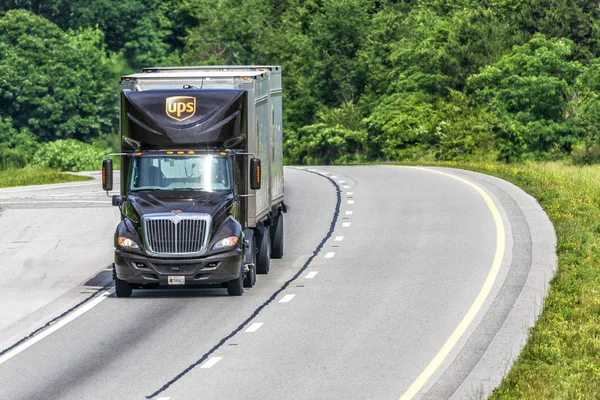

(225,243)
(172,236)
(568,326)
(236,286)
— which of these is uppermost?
(172,236)

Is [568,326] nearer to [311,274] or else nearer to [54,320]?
[311,274]

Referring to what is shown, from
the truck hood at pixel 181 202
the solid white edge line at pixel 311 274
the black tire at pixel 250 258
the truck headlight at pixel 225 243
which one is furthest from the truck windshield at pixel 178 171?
the solid white edge line at pixel 311 274

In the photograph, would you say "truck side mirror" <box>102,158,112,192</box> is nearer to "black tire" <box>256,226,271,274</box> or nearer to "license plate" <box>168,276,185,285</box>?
"license plate" <box>168,276,185,285</box>

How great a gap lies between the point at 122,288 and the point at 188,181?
2.09 m

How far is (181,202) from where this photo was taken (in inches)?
831

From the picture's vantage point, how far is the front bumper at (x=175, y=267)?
20500 mm

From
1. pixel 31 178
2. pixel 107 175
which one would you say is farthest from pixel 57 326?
pixel 31 178

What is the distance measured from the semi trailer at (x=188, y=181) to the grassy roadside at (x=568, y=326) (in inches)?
206

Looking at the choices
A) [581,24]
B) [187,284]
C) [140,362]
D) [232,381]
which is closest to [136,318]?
[187,284]

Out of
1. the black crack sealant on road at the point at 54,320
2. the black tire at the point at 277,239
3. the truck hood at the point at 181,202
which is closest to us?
the black crack sealant on road at the point at 54,320

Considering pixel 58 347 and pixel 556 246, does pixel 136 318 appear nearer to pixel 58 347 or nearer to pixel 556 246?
pixel 58 347

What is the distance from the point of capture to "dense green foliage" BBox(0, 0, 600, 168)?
68.6 metres

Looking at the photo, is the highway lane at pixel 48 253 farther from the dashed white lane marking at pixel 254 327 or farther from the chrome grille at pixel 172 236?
the dashed white lane marking at pixel 254 327

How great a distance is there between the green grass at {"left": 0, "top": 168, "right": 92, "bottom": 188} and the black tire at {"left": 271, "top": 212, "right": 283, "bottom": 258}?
25476mm
